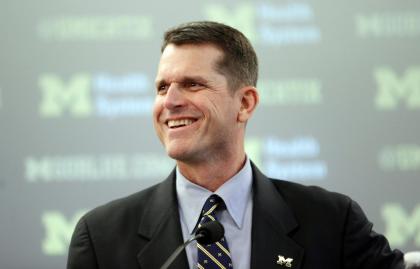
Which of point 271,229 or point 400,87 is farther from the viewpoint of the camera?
point 400,87

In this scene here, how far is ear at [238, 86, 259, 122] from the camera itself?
269cm

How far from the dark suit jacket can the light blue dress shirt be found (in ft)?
0.10

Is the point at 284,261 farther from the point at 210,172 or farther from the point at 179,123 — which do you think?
the point at 179,123

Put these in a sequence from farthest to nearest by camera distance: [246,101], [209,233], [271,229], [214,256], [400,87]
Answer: [400,87]
[246,101]
[271,229]
[214,256]
[209,233]

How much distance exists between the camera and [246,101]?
2.71 meters

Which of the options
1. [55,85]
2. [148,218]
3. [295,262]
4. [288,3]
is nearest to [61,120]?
[55,85]

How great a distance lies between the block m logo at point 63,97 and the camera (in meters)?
4.64

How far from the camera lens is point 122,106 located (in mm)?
4625

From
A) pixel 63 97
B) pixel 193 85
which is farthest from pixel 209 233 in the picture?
pixel 63 97

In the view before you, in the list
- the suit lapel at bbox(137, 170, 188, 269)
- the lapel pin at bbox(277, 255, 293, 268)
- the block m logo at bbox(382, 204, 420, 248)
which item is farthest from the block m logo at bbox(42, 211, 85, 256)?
the lapel pin at bbox(277, 255, 293, 268)

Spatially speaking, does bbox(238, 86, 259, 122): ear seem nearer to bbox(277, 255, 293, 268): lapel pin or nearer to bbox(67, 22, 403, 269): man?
bbox(67, 22, 403, 269): man

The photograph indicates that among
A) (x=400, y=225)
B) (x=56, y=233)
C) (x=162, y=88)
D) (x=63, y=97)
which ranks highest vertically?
(x=162, y=88)

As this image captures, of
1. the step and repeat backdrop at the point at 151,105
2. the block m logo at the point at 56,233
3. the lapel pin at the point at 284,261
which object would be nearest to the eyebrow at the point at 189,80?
the lapel pin at the point at 284,261

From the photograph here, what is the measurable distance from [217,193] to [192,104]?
298 millimetres
